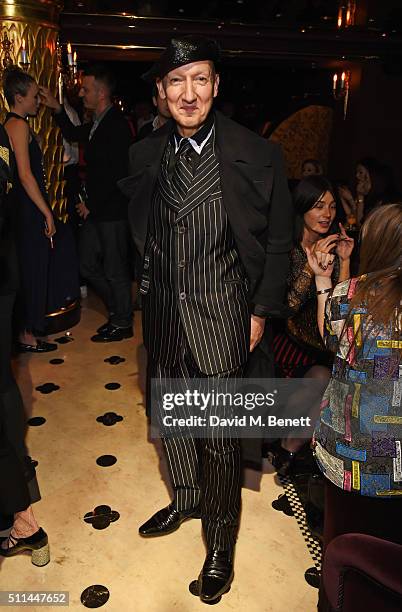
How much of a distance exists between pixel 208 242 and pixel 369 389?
741 millimetres

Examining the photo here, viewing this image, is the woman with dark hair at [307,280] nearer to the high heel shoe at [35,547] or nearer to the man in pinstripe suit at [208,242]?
the man in pinstripe suit at [208,242]

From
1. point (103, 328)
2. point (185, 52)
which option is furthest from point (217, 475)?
point (103, 328)

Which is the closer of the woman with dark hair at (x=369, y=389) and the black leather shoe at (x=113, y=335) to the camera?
the woman with dark hair at (x=369, y=389)

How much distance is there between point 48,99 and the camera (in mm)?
4172

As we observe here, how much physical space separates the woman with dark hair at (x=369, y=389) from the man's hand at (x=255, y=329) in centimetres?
56

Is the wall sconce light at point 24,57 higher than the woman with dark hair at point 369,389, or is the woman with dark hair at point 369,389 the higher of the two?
the wall sconce light at point 24,57

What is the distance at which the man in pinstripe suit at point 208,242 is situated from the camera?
1.95 m

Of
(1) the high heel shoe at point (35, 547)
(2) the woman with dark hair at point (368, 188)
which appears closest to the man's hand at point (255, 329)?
(1) the high heel shoe at point (35, 547)

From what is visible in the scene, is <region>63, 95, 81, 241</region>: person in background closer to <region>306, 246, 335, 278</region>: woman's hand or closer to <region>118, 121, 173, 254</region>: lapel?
<region>118, 121, 173, 254</region>: lapel

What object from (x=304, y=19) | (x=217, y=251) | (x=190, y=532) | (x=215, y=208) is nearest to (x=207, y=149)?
(x=215, y=208)

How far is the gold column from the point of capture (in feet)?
12.9

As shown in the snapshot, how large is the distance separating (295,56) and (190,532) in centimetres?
601

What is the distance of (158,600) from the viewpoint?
2084 mm

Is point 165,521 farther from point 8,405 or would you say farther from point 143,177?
point 143,177
